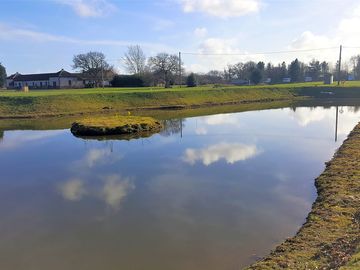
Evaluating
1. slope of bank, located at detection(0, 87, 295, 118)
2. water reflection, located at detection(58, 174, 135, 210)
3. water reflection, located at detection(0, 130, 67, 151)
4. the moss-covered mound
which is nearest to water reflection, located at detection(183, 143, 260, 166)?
water reflection, located at detection(58, 174, 135, 210)

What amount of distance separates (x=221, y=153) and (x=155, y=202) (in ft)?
27.2

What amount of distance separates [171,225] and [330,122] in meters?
26.5

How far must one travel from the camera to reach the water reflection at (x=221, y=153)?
18.2 m

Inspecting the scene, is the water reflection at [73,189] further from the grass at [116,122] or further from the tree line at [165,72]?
the tree line at [165,72]

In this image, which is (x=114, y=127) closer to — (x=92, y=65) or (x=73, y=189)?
(x=73, y=189)

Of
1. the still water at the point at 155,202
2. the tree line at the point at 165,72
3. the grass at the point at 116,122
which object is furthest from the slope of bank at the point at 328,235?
the tree line at the point at 165,72

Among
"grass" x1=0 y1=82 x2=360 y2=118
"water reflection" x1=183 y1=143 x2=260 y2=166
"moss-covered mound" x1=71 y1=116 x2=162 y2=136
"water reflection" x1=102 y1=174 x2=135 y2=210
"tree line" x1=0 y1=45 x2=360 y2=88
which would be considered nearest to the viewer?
"water reflection" x1=102 y1=174 x2=135 y2=210

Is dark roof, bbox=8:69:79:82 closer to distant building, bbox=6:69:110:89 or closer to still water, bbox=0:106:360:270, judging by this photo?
distant building, bbox=6:69:110:89

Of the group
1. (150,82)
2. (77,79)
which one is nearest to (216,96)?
(150,82)

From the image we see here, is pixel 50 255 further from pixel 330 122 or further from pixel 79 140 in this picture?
pixel 330 122

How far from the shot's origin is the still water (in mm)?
8641

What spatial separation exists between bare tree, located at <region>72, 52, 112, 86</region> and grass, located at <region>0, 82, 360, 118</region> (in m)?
30.8

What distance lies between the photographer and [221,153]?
65.0 ft

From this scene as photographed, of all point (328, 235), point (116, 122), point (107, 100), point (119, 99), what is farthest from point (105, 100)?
point (328, 235)
